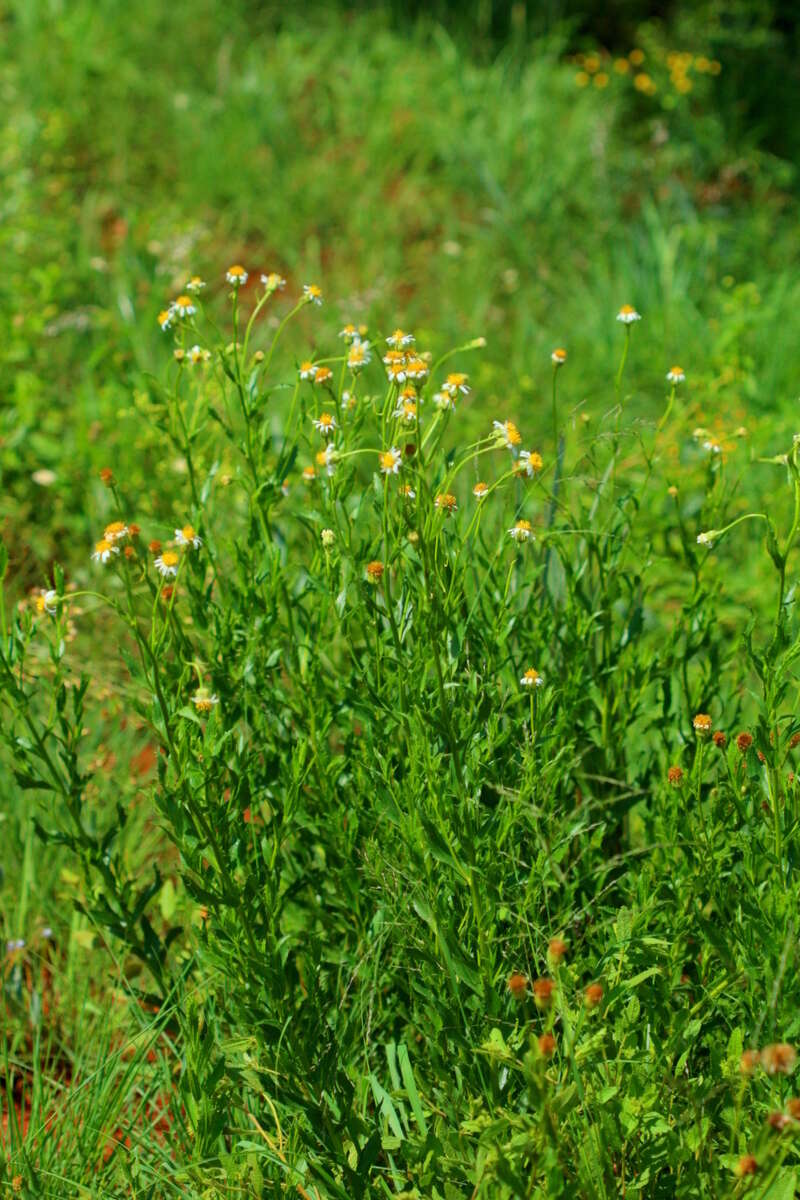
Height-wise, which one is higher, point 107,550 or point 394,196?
point 394,196

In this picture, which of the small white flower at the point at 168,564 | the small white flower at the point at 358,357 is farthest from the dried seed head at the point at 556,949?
the small white flower at the point at 358,357

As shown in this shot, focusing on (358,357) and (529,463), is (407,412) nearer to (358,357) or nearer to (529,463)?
(529,463)

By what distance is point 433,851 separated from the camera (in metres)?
1.59

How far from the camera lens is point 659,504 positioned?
11.4 ft

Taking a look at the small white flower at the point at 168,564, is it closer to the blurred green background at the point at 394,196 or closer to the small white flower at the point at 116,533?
the small white flower at the point at 116,533

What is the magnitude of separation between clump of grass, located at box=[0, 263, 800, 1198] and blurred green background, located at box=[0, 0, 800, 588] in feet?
4.84

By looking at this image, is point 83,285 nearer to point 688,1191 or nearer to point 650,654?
point 650,654

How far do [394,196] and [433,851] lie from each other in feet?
12.5

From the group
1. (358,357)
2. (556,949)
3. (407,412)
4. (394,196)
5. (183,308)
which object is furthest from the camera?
(394,196)

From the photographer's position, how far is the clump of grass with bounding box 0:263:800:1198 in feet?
5.18

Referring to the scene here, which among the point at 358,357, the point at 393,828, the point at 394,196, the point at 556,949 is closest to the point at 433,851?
the point at 393,828

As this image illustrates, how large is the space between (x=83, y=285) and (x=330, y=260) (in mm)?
922

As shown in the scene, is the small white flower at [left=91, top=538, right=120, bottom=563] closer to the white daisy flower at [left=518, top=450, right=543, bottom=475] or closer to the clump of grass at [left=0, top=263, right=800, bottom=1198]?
the clump of grass at [left=0, top=263, right=800, bottom=1198]

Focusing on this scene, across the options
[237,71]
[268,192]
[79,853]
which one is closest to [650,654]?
[79,853]
